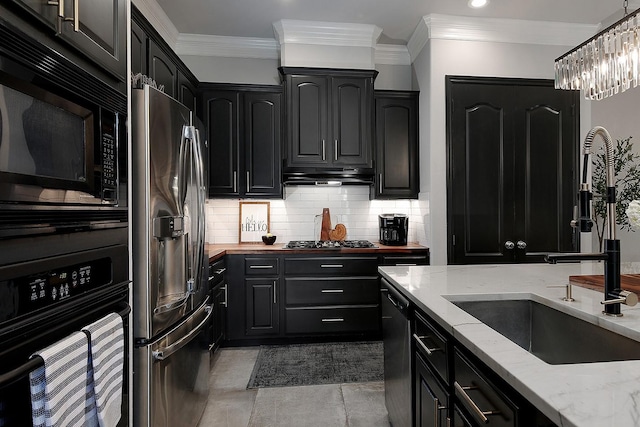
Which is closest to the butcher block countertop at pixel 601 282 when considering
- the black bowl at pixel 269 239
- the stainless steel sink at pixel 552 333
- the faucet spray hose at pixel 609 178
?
the stainless steel sink at pixel 552 333

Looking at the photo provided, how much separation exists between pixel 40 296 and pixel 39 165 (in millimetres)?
341

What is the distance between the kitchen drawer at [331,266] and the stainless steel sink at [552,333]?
184 cm

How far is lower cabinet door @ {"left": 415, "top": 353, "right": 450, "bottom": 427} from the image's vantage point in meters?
1.20

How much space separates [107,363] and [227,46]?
11.4ft

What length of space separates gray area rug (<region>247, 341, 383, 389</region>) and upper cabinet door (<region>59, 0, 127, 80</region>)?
2.25m

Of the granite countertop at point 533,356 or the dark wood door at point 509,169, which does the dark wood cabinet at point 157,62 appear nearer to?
the granite countertop at point 533,356

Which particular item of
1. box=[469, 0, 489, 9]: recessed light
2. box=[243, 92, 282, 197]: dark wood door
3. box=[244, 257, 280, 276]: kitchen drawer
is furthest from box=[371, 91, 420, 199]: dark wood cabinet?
box=[244, 257, 280, 276]: kitchen drawer

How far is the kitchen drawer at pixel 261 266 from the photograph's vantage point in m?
3.21

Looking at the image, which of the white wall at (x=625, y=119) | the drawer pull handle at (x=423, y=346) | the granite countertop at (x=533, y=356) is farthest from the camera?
the white wall at (x=625, y=119)

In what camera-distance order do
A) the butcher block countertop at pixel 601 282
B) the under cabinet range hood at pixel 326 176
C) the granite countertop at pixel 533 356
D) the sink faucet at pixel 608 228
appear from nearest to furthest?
the granite countertop at pixel 533 356, the sink faucet at pixel 608 228, the butcher block countertop at pixel 601 282, the under cabinet range hood at pixel 326 176

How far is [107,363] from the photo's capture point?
1.10 metres

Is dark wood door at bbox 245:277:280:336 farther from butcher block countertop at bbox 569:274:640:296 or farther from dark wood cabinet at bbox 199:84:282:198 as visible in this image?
butcher block countertop at bbox 569:274:640:296

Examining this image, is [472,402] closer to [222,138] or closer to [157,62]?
[157,62]

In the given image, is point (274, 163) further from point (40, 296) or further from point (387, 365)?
point (40, 296)
